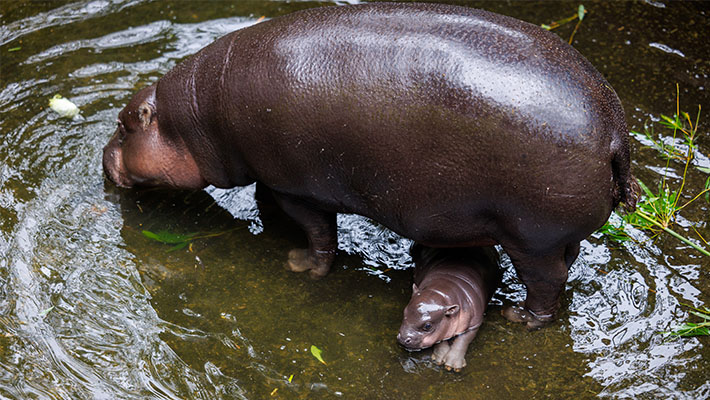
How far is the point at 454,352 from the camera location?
4.62 metres

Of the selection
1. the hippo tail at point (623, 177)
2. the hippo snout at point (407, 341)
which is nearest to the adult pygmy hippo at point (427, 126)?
the hippo tail at point (623, 177)

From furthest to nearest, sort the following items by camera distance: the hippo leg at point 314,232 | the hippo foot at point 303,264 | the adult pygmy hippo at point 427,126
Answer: the hippo foot at point 303,264 < the hippo leg at point 314,232 < the adult pygmy hippo at point 427,126

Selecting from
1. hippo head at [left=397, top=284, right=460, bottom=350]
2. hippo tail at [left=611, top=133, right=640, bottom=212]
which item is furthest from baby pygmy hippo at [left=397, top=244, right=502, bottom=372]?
hippo tail at [left=611, top=133, right=640, bottom=212]

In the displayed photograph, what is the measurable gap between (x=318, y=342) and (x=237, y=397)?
63cm

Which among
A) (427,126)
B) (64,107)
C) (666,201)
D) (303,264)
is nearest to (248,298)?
(303,264)

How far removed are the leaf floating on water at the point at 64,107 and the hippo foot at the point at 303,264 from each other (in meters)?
2.48

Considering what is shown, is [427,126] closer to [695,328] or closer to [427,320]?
[427,320]

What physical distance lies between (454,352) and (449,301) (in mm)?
320

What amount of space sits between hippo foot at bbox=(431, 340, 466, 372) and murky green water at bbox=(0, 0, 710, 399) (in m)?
0.06

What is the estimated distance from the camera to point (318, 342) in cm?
481

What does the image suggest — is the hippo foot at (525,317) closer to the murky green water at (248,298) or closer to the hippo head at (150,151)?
the murky green water at (248,298)

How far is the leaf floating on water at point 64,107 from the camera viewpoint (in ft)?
21.5

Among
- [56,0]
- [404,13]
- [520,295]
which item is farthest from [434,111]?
[56,0]

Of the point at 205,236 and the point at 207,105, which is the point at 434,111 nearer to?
the point at 207,105
